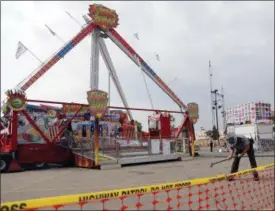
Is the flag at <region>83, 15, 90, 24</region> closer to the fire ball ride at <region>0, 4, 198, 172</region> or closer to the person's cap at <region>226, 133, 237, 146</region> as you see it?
the fire ball ride at <region>0, 4, 198, 172</region>

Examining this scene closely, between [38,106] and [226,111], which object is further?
[226,111]

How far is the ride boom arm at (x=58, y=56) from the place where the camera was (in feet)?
91.1

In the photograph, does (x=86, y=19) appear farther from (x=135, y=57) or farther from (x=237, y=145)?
(x=237, y=145)

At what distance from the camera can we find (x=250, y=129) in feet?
108

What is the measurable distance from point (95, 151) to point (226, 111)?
34.0 metres

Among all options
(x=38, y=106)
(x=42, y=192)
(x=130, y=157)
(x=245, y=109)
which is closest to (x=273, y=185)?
(x=42, y=192)

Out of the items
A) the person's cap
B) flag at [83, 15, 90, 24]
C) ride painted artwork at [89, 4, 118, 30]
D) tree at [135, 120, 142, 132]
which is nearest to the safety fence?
the person's cap

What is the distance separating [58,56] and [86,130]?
7983 mm

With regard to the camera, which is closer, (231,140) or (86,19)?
(231,140)

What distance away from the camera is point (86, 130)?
25.8m

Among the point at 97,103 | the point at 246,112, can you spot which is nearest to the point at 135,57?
the point at 97,103

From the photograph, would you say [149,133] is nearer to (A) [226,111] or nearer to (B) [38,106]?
(B) [38,106]

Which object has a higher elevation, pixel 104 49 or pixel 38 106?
pixel 104 49

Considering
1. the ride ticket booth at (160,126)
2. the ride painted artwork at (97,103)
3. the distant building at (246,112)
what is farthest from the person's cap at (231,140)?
the distant building at (246,112)
